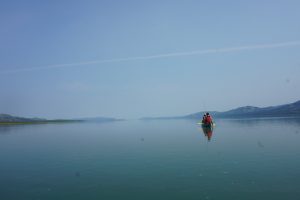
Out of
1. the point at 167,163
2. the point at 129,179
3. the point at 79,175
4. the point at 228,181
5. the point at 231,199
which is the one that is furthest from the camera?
the point at 167,163

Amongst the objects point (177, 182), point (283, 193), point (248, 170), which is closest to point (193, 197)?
point (177, 182)

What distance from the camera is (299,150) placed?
37.8 metres

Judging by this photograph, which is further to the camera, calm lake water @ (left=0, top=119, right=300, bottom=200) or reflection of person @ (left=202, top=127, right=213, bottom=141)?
reflection of person @ (left=202, top=127, right=213, bottom=141)

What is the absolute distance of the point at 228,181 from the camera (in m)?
22.9

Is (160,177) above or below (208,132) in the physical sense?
below

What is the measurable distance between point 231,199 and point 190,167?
11005 millimetres

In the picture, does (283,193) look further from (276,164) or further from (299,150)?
(299,150)

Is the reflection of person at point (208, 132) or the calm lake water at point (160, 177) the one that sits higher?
the reflection of person at point (208, 132)

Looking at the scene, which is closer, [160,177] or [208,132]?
[160,177]

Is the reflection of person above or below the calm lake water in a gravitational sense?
above

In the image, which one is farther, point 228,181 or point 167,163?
point 167,163

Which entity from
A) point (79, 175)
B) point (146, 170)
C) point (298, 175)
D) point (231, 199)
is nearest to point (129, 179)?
point (146, 170)

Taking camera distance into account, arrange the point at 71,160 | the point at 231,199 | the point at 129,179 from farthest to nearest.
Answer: the point at 71,160
the point at 129,179
the point at 231,199

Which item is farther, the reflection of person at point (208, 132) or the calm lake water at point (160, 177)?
the reflection of person at point (208, 132)
